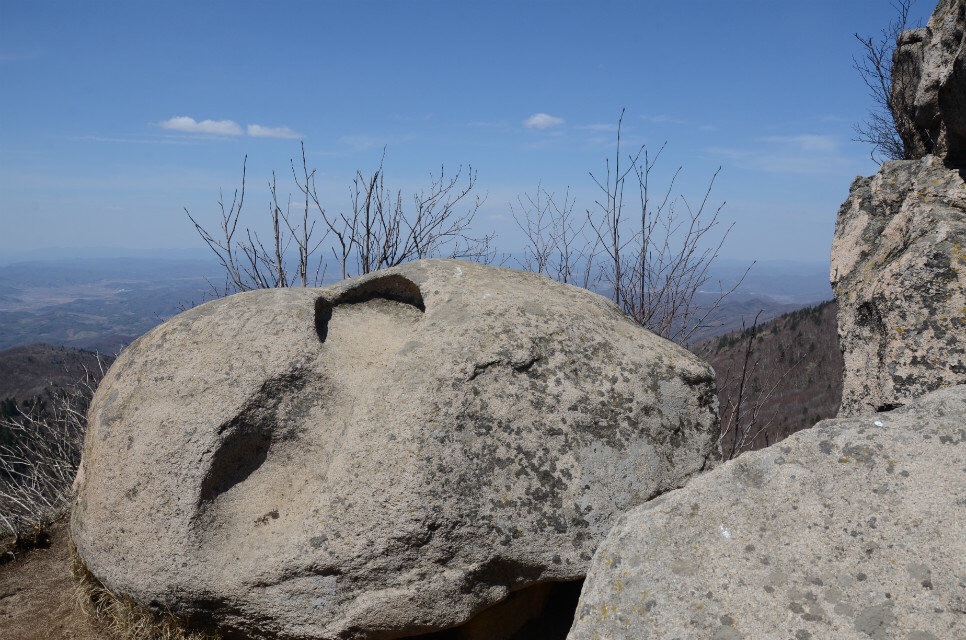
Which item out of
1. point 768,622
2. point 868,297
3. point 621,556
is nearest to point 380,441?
point 621,556

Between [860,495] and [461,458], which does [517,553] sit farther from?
[860,495]

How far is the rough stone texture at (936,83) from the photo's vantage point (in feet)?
10.5

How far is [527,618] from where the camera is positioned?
140 inches

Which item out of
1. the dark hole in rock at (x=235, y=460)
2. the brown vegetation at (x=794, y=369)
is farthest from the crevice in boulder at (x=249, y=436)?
the brown vegetation at (x=794, y=369)

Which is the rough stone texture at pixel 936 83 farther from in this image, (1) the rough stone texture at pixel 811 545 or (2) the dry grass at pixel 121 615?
(2) the dry grass at pixel 121 615

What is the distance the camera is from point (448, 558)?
9.74 feet

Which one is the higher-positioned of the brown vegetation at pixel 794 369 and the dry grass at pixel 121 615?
the dry grass at pixel 121 615

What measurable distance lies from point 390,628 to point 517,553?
66cm

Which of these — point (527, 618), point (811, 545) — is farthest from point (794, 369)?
point (811, 545)

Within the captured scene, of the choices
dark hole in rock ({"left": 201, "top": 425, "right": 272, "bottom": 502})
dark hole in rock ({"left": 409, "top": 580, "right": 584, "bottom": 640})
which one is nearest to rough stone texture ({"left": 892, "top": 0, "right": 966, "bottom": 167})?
dark hole in rock ({"left": 409, "top": 580, "right": 584, "bottom": 640})

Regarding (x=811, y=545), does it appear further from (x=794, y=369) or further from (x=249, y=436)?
(x=794, y=369)

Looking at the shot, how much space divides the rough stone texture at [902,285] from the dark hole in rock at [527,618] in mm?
1813

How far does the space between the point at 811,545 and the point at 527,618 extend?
1.87 metres

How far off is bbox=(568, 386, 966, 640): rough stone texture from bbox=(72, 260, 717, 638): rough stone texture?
775 millimetres
